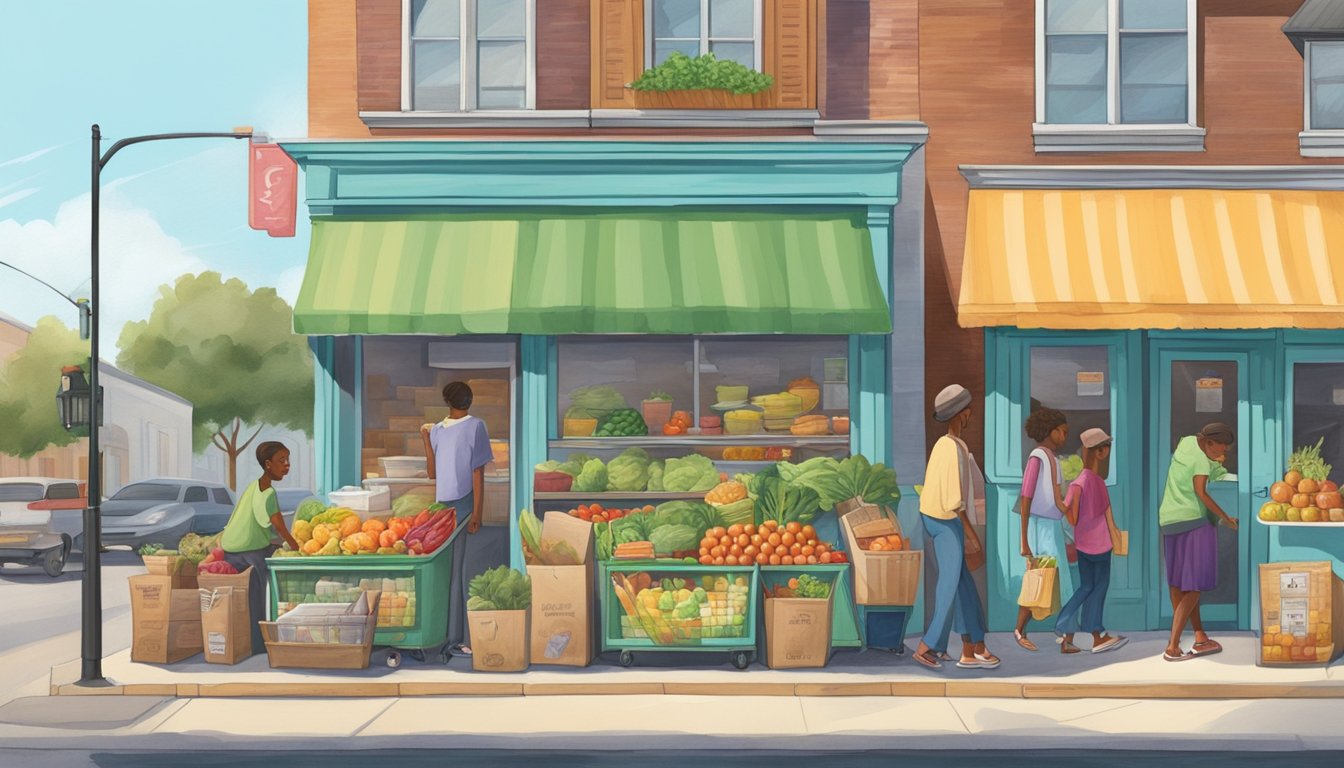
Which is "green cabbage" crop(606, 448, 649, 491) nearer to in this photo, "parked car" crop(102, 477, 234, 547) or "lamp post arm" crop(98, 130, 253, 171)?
"lamp post arm" crop(98, 130, 253, 171)

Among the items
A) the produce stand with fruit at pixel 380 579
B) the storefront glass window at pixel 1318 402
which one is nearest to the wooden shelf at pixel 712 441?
the produce stand with fruit at pixel 380 579

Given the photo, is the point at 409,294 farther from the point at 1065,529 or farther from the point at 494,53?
the point at 1065,529

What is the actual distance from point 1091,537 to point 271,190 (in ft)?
29.8

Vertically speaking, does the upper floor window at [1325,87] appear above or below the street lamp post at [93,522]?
above

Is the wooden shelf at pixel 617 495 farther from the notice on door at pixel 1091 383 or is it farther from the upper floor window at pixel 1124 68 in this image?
the upper floor window at pixel 1124 68

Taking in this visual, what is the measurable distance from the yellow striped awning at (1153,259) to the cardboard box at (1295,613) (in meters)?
2.57

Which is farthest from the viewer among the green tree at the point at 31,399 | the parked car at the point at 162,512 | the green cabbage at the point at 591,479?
the green tree at the point at 31,399

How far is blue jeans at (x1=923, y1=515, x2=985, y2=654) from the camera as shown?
12.0 meters

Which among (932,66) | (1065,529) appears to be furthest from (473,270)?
(1065,529)

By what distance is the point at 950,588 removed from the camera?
1201cm

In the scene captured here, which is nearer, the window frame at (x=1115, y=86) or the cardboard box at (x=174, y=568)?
the cardboard box at (x=174, y=568)

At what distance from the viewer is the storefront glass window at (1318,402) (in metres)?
14.3

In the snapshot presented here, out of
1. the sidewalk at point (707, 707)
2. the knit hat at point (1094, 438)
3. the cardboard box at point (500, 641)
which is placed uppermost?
the knit hat at point (1094, 438)

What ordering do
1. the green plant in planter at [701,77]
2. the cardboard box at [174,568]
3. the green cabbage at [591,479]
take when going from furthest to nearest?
the green plant in planter at [701,77], the green cabbage at [591,479], the cardboard box at [174,568]
